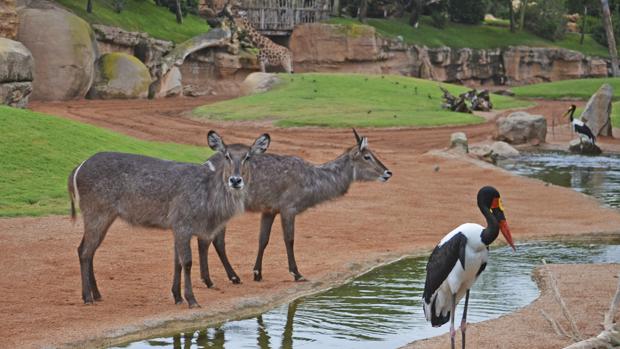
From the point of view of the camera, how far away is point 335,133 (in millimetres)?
37719

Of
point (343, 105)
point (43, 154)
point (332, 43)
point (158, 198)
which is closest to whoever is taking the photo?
point (158, 198)

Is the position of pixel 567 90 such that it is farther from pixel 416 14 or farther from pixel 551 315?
pixel 551 315

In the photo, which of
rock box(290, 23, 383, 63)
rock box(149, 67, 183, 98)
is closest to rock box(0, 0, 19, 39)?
rock box(149, 67, 183, 98)

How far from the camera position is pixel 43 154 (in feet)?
72.0

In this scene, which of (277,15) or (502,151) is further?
(277,15)

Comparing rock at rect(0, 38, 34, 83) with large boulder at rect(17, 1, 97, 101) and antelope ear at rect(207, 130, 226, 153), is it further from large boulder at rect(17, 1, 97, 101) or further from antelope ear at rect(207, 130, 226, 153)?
antelope ear at rect(207, 130, 226, 153)

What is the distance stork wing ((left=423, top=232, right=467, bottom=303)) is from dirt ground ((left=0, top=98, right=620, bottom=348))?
1177 mm

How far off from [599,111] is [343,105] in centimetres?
1095

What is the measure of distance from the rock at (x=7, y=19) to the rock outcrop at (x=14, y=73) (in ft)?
5.30

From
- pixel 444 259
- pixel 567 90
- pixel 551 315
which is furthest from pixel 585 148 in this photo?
pixel 567 90

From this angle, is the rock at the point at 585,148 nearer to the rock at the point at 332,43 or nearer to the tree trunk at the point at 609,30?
the tree trunk at the point at 609,30

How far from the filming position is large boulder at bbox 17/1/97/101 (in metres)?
43.0

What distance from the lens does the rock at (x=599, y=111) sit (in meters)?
38.6

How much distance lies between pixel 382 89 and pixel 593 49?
40198 millimetres
